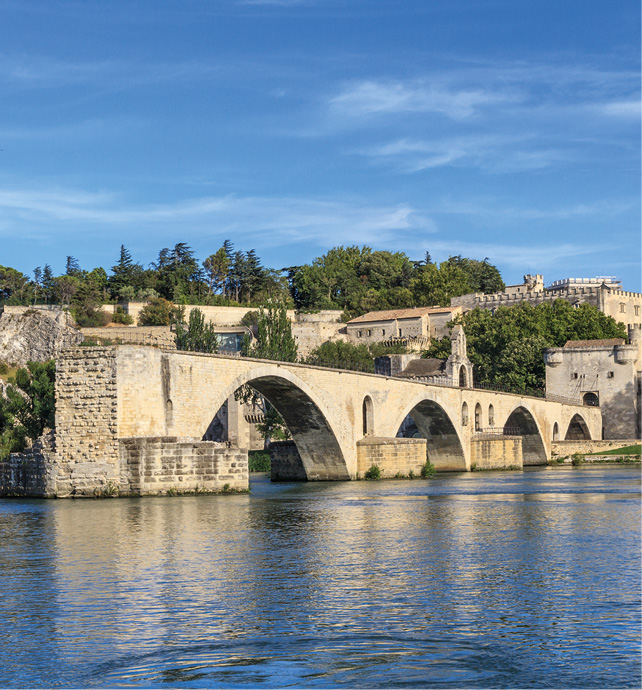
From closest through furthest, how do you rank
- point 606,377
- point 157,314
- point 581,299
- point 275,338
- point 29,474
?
1. point 29,474
2. point 275,338
3. point 606,377
4. point 157,314
5. point 581,299

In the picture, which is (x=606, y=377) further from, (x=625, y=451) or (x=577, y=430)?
(x=625, y=451)

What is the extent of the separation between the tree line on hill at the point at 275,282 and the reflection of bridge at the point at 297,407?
43.8 meters

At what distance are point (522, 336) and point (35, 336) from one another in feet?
140

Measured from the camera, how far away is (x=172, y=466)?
35281 millimetres

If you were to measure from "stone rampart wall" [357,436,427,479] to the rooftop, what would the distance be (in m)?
58.2

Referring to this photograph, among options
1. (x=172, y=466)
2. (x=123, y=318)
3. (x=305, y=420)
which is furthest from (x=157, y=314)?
(x=172, y=466)

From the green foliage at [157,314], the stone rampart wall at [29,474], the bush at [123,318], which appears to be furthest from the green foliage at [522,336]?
the stone rampart wall at [29,474]

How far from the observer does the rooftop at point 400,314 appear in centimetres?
11219

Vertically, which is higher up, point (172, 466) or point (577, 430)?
point (577, 430)

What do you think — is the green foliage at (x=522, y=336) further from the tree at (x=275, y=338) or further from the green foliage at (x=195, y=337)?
the green foliage at (x=195, y=337)

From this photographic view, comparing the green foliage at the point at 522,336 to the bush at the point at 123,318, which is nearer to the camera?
the green foliage at the point at 522,336

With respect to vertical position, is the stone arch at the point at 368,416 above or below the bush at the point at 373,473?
above

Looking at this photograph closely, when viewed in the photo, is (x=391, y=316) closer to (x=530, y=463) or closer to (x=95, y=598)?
(x=530, y=463)

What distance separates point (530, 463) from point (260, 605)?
66.1m
